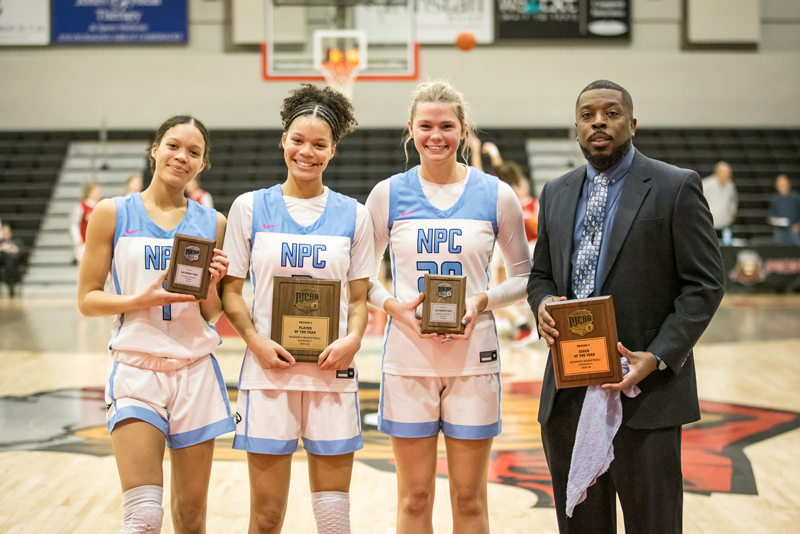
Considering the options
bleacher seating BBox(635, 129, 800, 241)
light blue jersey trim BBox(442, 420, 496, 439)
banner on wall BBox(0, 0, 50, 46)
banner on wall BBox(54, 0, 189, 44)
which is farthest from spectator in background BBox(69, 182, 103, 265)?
bleacher seating BBox(635, 129, 800, 241)

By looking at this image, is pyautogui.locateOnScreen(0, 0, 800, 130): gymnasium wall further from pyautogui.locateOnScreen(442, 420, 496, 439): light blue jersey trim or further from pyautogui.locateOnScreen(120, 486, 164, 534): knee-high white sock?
pyautogui.locateOnScreen(120, 486, 164, 534): knee-high white sock

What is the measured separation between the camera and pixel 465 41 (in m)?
13.0

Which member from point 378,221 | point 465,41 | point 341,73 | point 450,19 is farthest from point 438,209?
point 450,19

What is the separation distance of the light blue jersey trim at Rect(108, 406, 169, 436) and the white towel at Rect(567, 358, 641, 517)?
1.25 metres

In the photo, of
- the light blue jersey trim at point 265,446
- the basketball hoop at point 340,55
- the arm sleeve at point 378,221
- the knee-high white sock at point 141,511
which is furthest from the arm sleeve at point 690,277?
the basketball hoop at point 340,55

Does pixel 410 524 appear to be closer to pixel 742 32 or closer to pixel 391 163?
pixel 391 163

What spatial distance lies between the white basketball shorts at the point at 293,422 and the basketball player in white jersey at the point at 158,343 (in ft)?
0.38

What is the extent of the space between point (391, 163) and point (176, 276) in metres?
12.1

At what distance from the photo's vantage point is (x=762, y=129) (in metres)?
14.8

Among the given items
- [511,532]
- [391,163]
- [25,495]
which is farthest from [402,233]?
[391,163]

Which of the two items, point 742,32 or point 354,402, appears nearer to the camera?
point 354,402

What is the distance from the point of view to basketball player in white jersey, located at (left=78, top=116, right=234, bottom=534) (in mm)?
2189

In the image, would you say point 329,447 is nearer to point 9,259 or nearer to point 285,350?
point 285,350

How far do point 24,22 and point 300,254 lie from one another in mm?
14752
